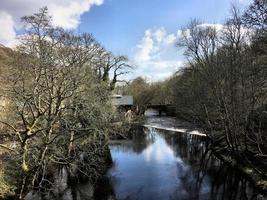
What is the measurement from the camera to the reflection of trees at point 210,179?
20.8 metres

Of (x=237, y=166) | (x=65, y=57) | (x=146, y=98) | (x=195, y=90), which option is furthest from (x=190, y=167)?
(x=146, y=98)

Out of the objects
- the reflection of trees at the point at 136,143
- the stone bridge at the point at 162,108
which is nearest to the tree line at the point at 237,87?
the reflection of trees at the point at 136,143

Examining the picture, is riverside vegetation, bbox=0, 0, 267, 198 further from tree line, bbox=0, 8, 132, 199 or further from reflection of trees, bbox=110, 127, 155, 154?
reflection of trees, bbox=110, 127, 155, 154

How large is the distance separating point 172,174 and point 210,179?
2.81 meters

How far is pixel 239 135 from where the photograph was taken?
2806cm

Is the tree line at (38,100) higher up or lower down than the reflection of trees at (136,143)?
higher up

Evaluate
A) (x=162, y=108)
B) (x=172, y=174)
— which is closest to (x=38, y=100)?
(x=172, y=174)

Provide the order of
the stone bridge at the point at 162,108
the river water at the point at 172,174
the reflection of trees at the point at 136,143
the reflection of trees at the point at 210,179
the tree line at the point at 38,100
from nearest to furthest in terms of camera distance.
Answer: the tree line at the point at 38,100
the reflection of trees at the point at 210,179
the river water at the point at 172,174
the reflection of trees at the point at 136,143
the stone bridge at the point at 162,108

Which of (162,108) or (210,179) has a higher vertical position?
(162,108)

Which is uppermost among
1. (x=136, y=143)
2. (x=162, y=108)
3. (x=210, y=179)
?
(x=162, y=108)

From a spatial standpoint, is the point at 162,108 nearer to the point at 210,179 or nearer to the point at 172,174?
the point at 172,174

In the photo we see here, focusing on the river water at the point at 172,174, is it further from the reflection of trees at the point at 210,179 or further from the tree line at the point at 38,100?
the tree line at the point at 38,100

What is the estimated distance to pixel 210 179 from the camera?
24.6 meters

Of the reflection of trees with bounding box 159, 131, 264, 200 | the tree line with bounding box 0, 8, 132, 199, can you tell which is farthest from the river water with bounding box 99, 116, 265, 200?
the tree line with bounding box 0, 8, 132, 199
